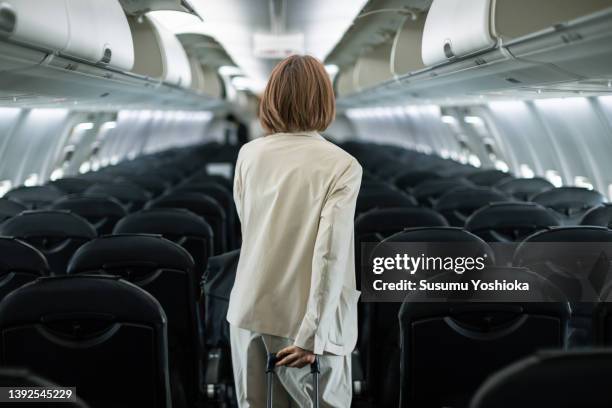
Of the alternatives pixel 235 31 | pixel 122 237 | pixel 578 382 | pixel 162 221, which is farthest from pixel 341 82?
pixel 578 382

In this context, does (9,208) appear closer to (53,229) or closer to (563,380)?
(53,229)

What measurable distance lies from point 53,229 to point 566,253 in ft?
12.5

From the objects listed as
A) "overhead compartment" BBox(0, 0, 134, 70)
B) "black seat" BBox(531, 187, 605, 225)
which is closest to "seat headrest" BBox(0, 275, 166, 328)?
"overhead compartment" BBox(0, 0, 134, 70)

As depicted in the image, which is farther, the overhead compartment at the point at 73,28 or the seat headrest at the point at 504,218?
the seat headrest at the point at 504,218

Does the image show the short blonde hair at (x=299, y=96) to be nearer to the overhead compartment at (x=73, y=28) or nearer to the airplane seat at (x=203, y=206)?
the overhead compartment at (x=73, y=28)

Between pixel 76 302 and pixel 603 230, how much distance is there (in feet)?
11.2

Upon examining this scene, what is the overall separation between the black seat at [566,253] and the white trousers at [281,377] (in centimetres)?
192

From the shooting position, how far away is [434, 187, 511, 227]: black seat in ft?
26.3

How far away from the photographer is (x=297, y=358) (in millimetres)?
3178

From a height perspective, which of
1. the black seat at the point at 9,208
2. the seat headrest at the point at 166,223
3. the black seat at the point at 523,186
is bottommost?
the black seat at the point at 523,186

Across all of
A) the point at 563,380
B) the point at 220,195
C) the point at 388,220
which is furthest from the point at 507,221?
the point at 563,380

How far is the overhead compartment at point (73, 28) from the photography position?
415 centimetres

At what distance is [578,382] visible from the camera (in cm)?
182

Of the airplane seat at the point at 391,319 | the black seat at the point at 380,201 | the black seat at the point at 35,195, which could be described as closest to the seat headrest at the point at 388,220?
the airplane seat at the point at 391,319
